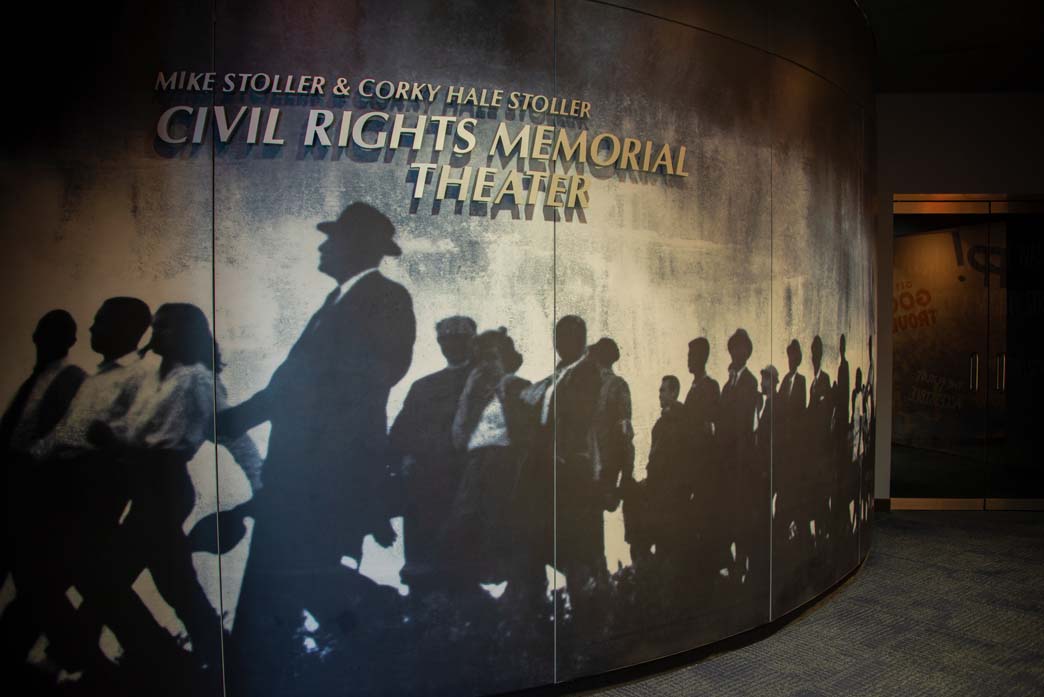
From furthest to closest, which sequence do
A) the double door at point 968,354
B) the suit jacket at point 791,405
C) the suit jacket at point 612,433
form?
the double door at point 968,354
the suit jacket at point 791,405
the suit jacket at point 612,433

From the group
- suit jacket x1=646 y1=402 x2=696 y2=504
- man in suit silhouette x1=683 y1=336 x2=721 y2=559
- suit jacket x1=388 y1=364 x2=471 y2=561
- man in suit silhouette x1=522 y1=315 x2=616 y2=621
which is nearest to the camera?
suit jacket x1=388 y1=364 x2=471 y2=561

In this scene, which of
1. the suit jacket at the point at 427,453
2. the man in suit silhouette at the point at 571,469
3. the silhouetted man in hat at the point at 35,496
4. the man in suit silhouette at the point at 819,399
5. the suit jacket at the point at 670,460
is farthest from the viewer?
the man in suit silhouette at the point at 819,399

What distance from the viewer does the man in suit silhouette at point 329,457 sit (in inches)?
108

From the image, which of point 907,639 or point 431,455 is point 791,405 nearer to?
point 907,639

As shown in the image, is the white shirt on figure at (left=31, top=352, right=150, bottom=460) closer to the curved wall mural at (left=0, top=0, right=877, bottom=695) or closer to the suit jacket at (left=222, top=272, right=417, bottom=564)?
the curved wall mural at (left=0, top=0, right=877, bottom=695)

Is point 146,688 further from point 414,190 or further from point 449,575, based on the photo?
point 414,190

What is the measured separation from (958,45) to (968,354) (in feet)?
9.14

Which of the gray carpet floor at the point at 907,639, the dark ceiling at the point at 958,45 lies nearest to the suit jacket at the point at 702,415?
the gray carpet floor at the point at 907,639

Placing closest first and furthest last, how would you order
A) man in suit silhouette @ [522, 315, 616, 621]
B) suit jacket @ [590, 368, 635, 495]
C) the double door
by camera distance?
man in suit silhouette @ [522, 315, 616, 621], suit jacket @ [590, 368, 635, 495], the double door

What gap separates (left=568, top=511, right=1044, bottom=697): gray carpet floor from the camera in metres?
3.21

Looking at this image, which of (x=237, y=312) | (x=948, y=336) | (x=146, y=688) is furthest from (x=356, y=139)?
(x=948, y=336)

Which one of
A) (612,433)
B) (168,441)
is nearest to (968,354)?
(612,433)

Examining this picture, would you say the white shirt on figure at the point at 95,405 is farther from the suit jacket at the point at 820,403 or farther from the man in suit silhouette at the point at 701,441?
the suit jacket at the point at 820,403

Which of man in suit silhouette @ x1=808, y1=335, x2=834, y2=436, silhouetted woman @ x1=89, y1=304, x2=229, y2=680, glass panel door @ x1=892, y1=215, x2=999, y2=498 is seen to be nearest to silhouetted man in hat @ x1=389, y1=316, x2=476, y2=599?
silhouetted woman @ x1=89, y1=304, x2=229, y2=680
